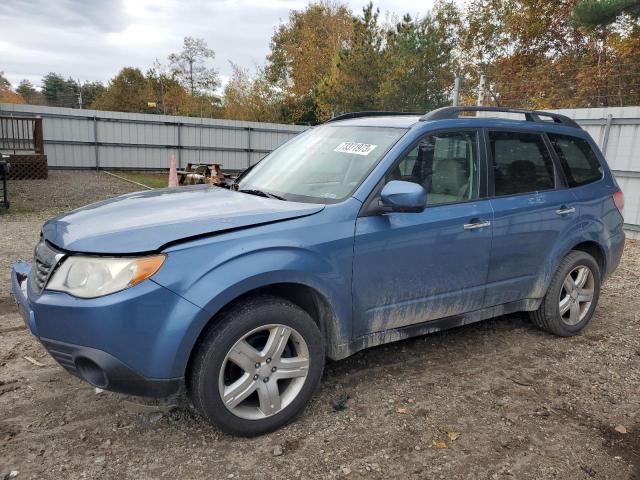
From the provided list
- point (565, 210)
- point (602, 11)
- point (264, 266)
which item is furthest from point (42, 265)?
point (602, 11)

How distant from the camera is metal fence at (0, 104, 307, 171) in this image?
17969 mm

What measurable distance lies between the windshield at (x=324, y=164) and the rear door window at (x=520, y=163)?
0.86m

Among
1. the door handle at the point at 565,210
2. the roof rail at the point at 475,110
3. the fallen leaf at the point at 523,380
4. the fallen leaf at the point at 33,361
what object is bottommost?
the fallen leaf at the point at 33,361

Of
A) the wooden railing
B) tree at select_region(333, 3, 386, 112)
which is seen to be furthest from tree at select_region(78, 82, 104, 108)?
the wooden railing

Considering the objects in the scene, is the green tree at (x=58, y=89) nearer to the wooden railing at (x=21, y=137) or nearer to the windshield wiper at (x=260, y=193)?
the wooden railing at (x=21, y=137)

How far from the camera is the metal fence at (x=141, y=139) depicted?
18.0 metres

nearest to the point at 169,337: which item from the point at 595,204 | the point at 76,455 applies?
the point at 76,455

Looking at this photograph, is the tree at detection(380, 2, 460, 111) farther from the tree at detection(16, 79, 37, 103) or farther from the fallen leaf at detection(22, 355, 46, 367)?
the tree at detection(16, 79, 37, 103)

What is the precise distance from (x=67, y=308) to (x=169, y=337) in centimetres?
50

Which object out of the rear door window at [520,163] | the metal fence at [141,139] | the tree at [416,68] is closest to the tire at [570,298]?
the rear door window at [520,163]

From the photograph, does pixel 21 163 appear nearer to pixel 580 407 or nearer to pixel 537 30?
pixel 580 407

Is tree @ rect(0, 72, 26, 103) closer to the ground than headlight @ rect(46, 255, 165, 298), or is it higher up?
higher up

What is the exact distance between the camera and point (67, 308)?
2.45 m

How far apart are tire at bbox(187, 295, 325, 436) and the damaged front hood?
46cm
